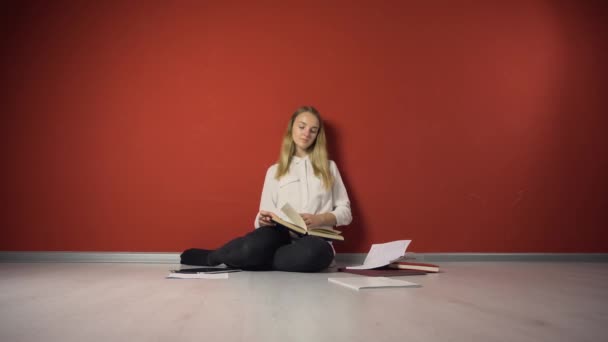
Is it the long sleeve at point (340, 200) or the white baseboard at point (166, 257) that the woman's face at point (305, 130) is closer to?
the long sleeve at point (340, 200)

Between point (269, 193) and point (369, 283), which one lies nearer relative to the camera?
point (369, 283)

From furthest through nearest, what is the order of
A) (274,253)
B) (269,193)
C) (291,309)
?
(269,193), (274,253), (291,309)

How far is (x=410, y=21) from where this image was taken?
124 inches

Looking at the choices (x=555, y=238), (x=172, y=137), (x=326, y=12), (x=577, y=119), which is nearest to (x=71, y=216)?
(x=172, y=137)

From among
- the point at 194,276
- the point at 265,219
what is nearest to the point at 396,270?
the point at 265,219

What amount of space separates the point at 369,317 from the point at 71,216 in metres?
2.24

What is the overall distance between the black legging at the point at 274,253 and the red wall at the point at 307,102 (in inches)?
21.3

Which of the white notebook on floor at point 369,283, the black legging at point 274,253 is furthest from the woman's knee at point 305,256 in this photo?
the white notebook on floor at point 369,283

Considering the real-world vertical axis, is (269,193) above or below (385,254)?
above

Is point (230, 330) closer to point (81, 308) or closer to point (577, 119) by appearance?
point (81, 308)

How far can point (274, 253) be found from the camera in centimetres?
241

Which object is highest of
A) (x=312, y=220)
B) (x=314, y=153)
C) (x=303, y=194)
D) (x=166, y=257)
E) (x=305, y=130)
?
(x=305, y=130)

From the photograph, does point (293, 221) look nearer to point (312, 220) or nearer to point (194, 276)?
point (312, 220)

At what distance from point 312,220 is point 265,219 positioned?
250 mm
